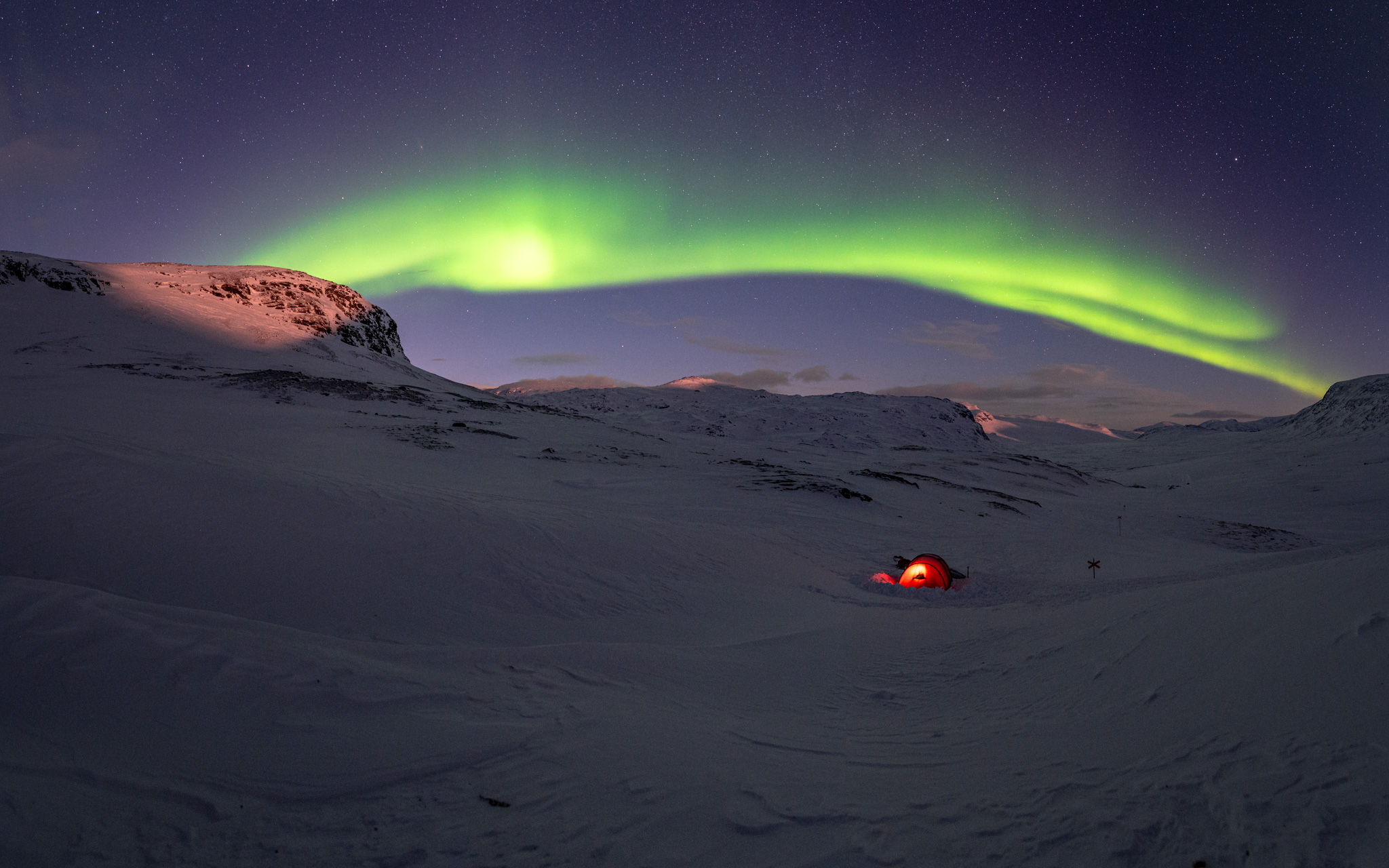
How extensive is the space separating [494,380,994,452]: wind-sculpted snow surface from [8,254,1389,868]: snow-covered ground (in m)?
67.0

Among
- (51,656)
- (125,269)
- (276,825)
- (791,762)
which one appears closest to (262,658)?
(51,656)

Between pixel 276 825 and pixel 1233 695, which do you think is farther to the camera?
pixel 1233 695

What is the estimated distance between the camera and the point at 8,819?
3215 millimetres

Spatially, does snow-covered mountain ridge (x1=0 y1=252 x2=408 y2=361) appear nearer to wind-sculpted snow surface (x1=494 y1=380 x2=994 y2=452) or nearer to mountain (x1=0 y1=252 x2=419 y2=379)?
mountain (x1=0 y1=252 x2=419 y2=379)

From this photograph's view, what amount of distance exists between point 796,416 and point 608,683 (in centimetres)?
10789

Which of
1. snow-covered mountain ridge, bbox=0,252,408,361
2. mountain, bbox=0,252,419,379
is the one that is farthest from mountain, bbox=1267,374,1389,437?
snow-covered mountain ridge, bbox=0,252,408,361

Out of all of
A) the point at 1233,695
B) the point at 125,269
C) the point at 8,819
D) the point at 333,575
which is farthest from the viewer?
the point at 125,269

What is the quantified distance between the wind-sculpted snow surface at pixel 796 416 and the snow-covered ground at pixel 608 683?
2636 inches

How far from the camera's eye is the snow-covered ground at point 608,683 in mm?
3463

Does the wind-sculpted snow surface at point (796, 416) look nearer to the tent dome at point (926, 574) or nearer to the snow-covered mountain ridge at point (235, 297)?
the snow-covered mountain ridge at point (235, 297)

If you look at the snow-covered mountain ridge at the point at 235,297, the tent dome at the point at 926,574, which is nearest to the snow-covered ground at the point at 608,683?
the tent dome at the point at 926,574

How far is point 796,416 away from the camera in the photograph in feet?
369

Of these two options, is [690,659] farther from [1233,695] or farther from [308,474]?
[308,474]

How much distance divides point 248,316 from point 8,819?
6841 cm
